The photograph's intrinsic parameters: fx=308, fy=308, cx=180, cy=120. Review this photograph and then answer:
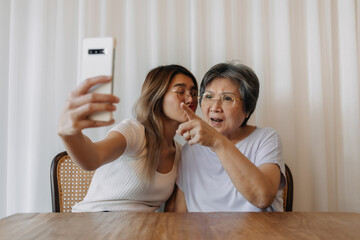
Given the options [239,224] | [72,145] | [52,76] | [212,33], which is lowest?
[239,224]

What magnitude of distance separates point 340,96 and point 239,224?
1.24m

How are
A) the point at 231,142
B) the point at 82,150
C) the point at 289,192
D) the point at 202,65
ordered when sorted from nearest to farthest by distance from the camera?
the point at 82,150
the point at 231,142
the point at 289,192
the point at 202,65

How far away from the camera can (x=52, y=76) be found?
5.50 ft

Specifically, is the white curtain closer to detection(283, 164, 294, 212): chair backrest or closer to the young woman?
detection(283, 164, 294, 212): chair backrest

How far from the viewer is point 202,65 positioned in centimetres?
167

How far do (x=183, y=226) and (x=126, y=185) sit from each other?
0.56 m

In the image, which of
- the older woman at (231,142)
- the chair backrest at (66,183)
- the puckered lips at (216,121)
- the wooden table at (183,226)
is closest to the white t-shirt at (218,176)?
the older woman at (231,142)

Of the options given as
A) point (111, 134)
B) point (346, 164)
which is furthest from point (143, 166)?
point (346, 164)

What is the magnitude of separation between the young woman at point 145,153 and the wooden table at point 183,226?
194 millimetres

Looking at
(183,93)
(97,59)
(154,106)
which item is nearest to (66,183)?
(154,106)

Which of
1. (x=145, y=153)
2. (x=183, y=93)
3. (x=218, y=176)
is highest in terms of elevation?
(x=183, y=93)

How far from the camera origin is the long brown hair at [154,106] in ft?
4.42

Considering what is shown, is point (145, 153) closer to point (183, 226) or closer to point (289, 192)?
point (183, 226)

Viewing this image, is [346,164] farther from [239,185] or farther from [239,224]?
[239,224]
